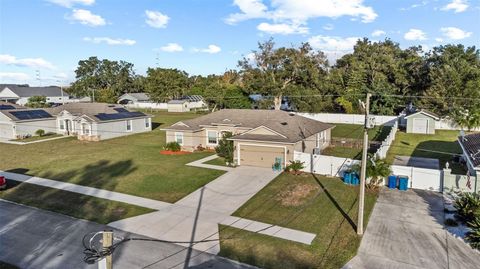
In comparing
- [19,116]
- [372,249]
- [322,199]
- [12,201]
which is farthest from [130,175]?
[19,116]

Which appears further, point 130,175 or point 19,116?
point 19,116

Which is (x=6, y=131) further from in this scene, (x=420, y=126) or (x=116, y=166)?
(x=420, y=126)

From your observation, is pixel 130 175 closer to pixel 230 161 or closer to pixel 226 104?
pixel 230 161

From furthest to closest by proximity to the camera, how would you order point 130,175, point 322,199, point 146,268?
point 130,175 < point 322,199 < point 146,268

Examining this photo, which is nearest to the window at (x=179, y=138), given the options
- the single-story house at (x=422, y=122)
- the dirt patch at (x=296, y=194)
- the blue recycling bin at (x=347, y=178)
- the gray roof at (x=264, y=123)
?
the gray roof at (x=264, y=123)

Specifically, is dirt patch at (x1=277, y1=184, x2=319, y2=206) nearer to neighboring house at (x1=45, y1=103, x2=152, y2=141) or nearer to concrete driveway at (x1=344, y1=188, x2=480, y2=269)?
concrete driveway at (x1=344, y1=188, x2=480, y2=269)

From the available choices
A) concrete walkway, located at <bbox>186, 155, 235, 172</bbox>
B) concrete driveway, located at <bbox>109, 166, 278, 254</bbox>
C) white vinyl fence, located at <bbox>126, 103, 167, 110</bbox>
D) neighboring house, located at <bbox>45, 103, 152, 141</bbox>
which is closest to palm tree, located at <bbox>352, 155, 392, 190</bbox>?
concrete driveway, located at <bbox>109, 166, 278, 254</bbox>

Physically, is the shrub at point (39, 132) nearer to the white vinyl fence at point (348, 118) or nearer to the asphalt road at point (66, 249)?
the asphalt road at point (66, 249)
